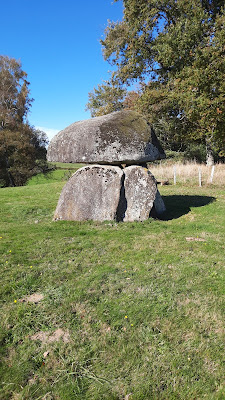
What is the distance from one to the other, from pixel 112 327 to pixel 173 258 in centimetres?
237

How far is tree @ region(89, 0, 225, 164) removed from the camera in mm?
15664

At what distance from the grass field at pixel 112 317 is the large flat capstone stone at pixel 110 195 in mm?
1606

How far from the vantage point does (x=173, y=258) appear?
5133 millimetres

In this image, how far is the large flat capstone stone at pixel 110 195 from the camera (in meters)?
7.81

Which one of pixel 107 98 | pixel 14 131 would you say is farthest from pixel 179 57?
pixel 14 131

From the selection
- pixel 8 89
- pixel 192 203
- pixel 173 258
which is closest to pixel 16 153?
pixel 8 89

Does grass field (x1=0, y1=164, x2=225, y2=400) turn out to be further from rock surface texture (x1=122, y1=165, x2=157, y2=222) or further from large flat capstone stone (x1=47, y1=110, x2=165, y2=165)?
large flat capstone stone (x1=47, y1=110, x2=165, y2=165)

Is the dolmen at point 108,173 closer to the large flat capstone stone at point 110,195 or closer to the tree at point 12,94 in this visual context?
the large flat capstone stone at point 110,195

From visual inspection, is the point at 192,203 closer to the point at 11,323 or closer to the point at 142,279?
the point at 142,279

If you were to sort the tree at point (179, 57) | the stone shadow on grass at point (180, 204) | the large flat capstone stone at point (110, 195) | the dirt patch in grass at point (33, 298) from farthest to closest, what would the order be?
the tree at point (179, 57), the stone shadow on grass at point (180, 204), the large flat capstone stone at point (110, 195), the dirt patch in grass at point (33, 298)

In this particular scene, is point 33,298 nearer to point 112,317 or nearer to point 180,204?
point 112,317

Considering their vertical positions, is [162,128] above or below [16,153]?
above

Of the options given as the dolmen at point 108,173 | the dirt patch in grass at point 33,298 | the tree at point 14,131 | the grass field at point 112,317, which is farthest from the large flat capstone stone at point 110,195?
the tree at point 14,131

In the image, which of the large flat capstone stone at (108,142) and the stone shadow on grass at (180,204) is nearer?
the large flat capstone stone at (108,142)
